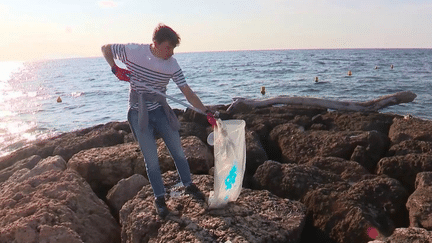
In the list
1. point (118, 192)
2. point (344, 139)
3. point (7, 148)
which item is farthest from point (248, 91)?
point (118, 192)

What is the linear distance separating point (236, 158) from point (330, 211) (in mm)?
1140

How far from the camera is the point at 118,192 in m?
4.33

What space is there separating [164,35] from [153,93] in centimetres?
62

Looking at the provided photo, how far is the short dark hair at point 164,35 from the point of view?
3238 millimetres

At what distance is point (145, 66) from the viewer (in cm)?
343

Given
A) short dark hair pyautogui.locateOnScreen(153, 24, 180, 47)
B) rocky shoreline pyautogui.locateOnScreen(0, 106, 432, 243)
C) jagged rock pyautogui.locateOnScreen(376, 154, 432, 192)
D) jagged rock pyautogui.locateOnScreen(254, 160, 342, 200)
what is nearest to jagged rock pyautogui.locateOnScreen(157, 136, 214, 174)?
rocky shoreline pyautogui.locateOnScreen(0, 106, 432, 243)

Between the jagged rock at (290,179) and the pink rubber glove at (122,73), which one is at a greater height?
the pink rubber glove at (122,73)

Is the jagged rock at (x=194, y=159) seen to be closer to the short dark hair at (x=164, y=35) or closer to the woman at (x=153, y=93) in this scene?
the woman at (x=153, y=93)

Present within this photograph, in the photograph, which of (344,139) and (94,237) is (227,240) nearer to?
(94,237)

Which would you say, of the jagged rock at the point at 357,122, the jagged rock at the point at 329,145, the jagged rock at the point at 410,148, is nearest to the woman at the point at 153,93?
the jagged rock at the point at 329,145

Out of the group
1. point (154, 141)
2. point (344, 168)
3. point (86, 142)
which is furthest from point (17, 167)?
point (344, 168)

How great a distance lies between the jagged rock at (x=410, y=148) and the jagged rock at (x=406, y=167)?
0.55m

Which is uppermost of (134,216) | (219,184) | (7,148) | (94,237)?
(219,184)

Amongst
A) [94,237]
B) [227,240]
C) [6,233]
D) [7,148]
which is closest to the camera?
[227,240]
